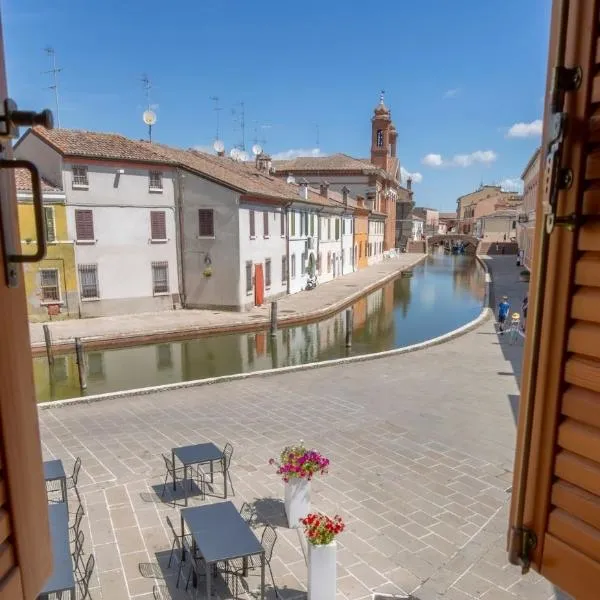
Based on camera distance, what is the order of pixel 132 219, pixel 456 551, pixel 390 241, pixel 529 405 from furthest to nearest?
pixel 390 241 → pixel 132 219 → pixel 456 551 → pixel 529 405

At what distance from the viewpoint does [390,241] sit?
210 feet

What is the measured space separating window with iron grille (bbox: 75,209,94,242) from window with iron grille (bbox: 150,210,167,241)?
105 inches

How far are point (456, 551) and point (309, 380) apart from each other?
714 cm

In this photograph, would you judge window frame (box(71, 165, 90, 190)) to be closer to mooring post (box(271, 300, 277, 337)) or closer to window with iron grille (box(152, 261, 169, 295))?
window with iron grille (box(152, 261, 169, 295))

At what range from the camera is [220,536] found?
503 centimetres

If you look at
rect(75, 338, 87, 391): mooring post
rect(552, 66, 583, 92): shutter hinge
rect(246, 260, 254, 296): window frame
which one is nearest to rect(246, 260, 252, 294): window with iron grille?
rect(246, 260, 254, 296): window frame

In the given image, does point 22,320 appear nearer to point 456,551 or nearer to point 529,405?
point 529,405

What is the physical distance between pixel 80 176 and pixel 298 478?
19158 mm

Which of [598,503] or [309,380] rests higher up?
[598,503]

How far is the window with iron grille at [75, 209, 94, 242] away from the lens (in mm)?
21609

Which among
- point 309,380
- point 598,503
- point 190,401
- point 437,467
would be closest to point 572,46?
point 598,503

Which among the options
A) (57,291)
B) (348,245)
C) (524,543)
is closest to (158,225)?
(57,291)

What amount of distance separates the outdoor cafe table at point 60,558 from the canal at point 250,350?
9.65 m

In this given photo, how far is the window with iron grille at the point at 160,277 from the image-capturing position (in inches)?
937
